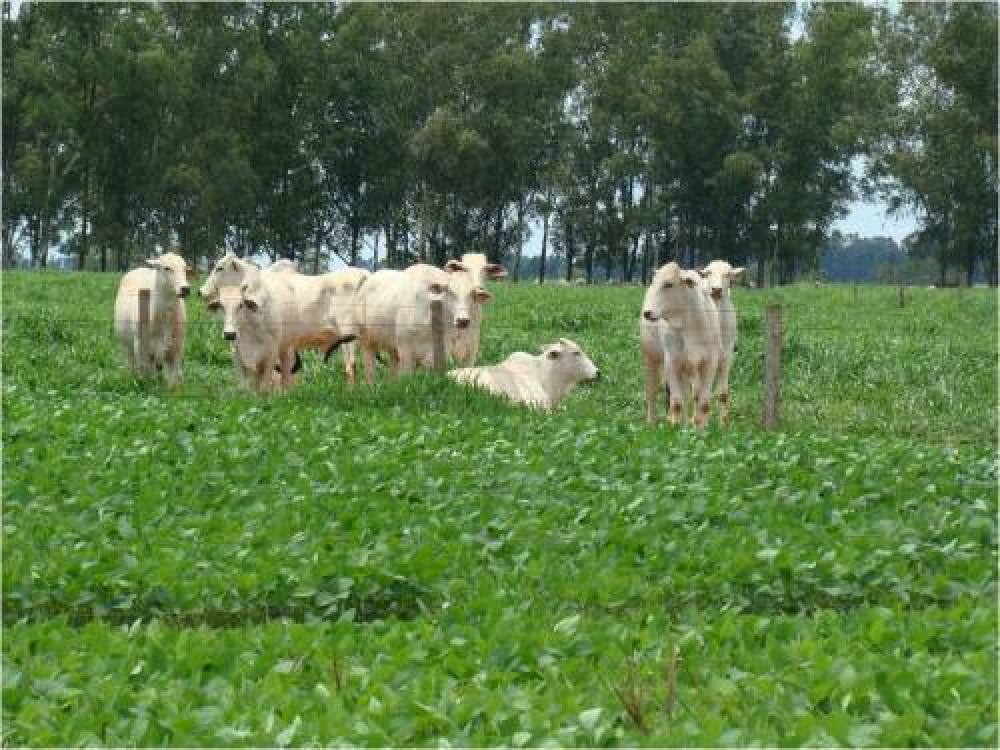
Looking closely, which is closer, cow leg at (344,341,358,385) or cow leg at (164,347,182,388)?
cow leg at (164,347,182,388)

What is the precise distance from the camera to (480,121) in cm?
6812

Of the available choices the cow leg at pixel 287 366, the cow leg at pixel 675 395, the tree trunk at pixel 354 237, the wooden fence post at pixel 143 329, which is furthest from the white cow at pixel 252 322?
the tree trunk at pixel 354 237

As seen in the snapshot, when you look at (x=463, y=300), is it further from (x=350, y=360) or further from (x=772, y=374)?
(x=772, y=374)

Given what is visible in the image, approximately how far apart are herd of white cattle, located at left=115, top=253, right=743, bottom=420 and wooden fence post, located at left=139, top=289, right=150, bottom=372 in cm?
2

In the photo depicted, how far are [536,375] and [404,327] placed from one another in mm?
2373

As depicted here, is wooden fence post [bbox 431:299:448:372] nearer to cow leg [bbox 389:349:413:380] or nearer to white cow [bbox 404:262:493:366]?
white cow [bbox 404:262:493:366]

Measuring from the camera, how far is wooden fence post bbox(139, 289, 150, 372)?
68.2 ft

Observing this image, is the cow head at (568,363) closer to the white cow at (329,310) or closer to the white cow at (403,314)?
the white cow at (403,314)

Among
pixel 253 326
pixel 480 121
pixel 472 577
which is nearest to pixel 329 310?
pixel 253 326

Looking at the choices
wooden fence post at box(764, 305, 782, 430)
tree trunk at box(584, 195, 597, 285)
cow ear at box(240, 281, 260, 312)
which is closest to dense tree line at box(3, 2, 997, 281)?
tree trunk at box(584, 195, 597, 285)

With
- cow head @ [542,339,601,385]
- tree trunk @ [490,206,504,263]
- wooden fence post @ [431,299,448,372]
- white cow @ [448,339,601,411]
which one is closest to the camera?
white cow @ [448,339,601,411]

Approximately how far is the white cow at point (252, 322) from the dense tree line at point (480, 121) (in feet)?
140

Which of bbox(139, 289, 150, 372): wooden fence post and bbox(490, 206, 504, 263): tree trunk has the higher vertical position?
bbox(490, 206, 504, 263): tree trunk

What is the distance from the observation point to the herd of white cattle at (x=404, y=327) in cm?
1922
